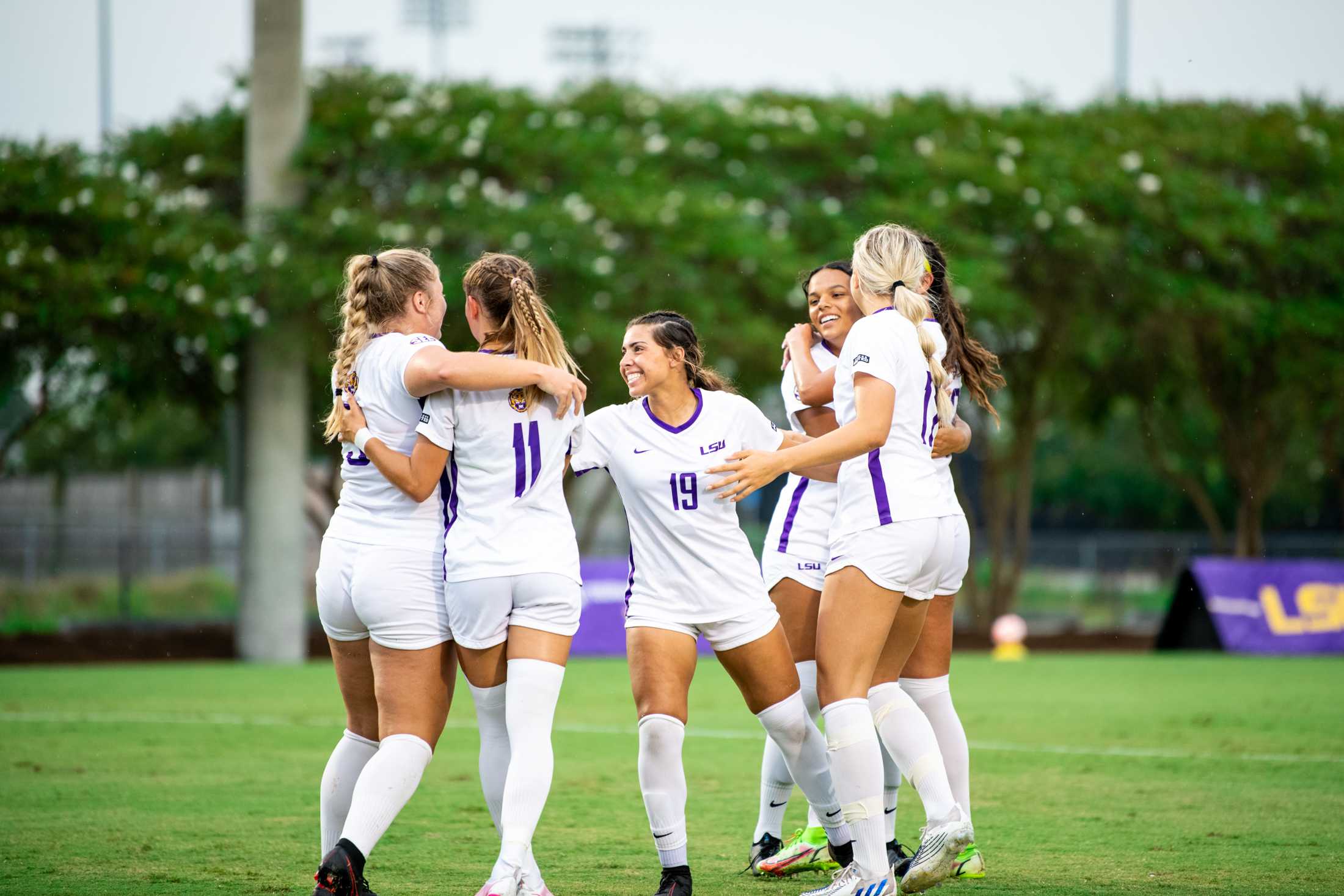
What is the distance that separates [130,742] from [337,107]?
989cm

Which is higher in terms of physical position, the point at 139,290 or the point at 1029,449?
the point at 139,290

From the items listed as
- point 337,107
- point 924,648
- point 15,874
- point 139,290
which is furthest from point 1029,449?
point 15,874

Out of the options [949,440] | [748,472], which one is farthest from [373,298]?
[949,440]

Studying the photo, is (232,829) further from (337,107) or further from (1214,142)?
(1214,142)

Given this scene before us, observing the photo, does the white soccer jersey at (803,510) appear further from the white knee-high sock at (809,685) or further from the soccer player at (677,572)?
the soccer player at (677,572)

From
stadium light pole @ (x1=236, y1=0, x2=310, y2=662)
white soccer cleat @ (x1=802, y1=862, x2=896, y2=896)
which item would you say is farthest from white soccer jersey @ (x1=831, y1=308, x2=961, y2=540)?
stadium light pole @ (x1=236, y1=0, x2=310, y2=662)

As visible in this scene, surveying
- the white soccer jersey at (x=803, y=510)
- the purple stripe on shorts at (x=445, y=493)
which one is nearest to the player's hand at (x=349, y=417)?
the purple stripe on shorts at (x=445, y=493)

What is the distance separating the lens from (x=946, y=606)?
19.2ft

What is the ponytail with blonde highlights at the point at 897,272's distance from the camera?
528cm

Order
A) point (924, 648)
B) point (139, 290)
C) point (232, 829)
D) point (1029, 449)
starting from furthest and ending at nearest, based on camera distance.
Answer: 1. point (1029, 449)
2. point (139, 290)
3. point (232, 829)
4. point (924, 648)

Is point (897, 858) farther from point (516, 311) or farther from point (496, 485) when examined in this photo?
point (516, 311)

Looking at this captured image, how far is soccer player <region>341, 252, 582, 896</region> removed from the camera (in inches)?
186

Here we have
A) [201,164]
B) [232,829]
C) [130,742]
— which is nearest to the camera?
[232,829]

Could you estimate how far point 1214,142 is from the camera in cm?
2006
